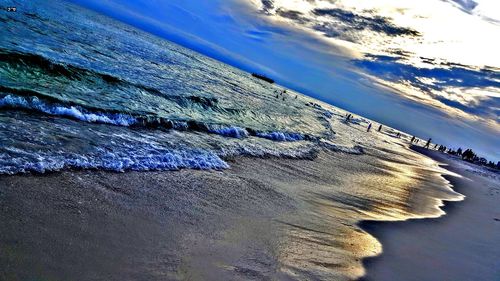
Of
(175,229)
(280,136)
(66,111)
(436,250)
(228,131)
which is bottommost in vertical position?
(66,111)

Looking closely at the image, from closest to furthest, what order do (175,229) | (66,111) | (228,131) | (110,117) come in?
1. (175,229)
2. (66,111)
3. (110,117)
4. (228,131)

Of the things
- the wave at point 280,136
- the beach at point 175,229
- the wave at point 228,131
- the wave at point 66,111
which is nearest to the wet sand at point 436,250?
the beach at point 175,229

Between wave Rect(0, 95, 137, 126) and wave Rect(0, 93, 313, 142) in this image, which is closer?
wave Rect(0, 95, 137, 126)

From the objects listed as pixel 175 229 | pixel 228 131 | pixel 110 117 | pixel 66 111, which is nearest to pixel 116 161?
pixel 175 229

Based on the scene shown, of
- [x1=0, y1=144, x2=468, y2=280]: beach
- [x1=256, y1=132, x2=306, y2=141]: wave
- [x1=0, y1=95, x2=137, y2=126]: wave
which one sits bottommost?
[x1=0, y1=95, x2=137, y2=126]: wave

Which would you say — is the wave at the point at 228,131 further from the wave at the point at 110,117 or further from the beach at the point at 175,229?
the beach at the point at 175,229

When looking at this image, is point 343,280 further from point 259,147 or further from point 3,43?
point 3,43

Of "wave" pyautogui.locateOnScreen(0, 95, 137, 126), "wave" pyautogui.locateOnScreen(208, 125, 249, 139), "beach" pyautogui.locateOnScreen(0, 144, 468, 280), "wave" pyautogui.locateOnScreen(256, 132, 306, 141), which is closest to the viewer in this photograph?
"beach" pyautogui.locateOnScreen(0, 144, 468, 280)

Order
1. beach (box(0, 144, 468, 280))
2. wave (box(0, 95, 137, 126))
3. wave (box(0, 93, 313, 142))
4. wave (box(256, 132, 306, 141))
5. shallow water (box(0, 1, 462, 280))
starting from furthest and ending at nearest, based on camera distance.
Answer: wave (box(256, 132, 306, 141)) → wave (box(0, 93, 313, 142)) → wave (box(0, 95, 137, 126)) → shallow water (box(0, 1, 462, 280)) → beach (box(0, 144, 468, 280))

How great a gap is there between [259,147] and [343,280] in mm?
10950

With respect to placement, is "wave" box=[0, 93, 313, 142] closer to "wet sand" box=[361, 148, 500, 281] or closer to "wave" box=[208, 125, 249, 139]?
"wave" box=[208, 125, 249, 139]

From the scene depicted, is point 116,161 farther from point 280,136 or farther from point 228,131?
point 280,136

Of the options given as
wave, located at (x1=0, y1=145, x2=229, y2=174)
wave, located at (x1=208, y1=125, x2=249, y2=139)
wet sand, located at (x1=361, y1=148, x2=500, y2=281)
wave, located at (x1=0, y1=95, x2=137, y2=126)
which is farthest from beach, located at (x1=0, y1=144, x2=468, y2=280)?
wave, located at (x1=208, y1=125, x2=249, y2=139)

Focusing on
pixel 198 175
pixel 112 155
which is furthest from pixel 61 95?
pixel 198 175
